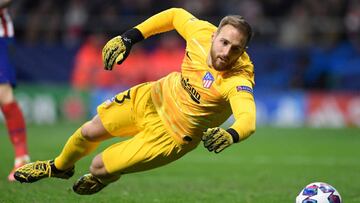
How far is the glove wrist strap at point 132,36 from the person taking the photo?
25.2 feet

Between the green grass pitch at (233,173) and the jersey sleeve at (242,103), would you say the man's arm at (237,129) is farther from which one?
the green grass pitch at (233,173)

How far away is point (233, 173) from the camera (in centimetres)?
1198

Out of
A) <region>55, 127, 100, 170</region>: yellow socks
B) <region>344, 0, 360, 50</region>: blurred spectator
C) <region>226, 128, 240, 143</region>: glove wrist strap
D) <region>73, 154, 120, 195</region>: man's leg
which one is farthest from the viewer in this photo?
<region>344, 0, 360, 50</region>: blurred spectator

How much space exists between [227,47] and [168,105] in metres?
0.88

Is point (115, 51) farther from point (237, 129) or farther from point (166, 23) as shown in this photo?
point (237, 129)

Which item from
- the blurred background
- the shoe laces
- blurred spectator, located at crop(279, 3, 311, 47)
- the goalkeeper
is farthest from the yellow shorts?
blurred spectator, located at crop(279, 3, 311, 47)

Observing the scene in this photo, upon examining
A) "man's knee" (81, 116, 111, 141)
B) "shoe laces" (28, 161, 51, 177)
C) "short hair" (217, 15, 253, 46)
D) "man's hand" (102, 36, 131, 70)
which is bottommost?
"shoe laces" (28, 161, 51, 177)

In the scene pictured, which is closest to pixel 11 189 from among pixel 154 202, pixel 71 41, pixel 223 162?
pixel 154 202

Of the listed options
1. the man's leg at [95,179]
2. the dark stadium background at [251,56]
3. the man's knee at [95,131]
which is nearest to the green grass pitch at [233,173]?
the dark stadium background at [251,56]

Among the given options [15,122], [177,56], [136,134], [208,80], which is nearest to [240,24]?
[208,80]

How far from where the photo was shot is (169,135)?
296 inches

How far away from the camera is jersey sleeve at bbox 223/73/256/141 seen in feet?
21.8

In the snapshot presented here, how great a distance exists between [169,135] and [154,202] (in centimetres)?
119

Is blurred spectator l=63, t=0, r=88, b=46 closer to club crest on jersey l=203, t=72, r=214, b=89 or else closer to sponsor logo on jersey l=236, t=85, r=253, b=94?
club crest on jersey l=203, t=72, r=214, b=89
